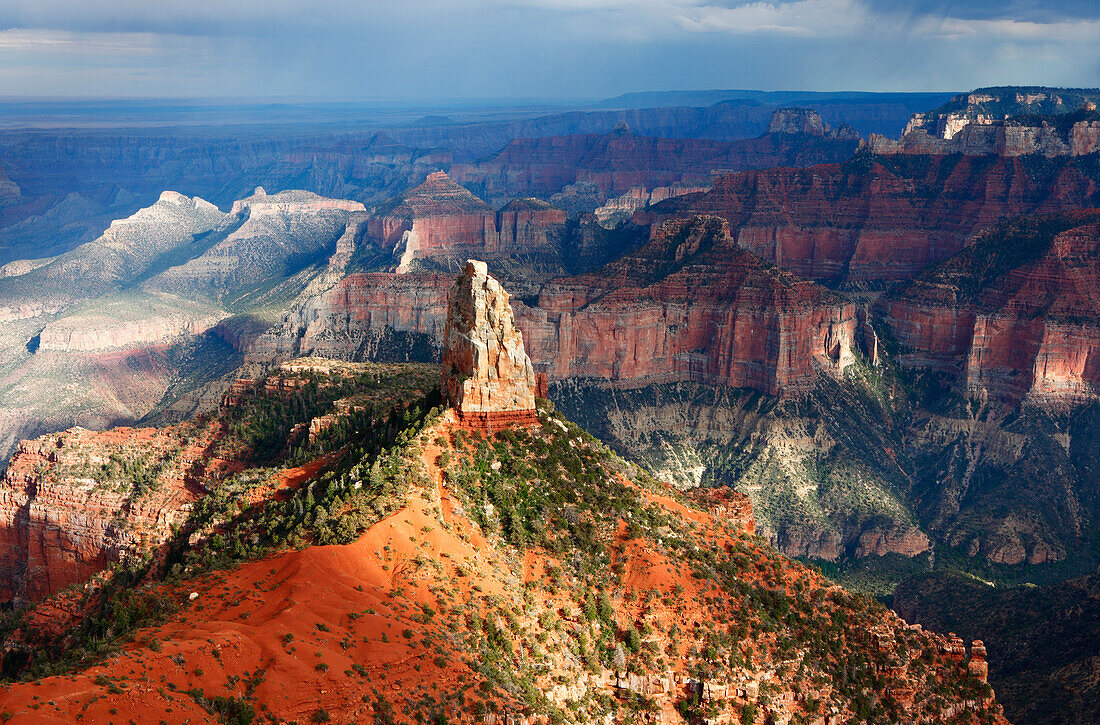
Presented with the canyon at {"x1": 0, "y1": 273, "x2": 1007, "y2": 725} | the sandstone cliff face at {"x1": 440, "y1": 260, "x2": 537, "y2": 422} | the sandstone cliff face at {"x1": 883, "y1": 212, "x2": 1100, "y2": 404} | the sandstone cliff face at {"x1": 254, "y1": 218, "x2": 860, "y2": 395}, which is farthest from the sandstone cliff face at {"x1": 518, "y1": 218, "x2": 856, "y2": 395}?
the sandstone cliff face at {"x1": 440, "y1": 260, "x2": 537, "y2": 422}


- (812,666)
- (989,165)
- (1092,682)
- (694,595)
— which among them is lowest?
(1092,682)

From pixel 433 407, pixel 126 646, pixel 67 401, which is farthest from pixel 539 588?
pixel 67 401

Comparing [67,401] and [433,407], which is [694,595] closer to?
[433,407]

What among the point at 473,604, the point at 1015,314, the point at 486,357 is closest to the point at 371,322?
the point at 1015,314

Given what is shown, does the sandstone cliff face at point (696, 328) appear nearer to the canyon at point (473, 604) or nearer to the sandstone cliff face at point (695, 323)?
the sandstone cliff face at point (695, 323)

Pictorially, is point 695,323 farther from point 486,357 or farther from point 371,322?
point 486,357

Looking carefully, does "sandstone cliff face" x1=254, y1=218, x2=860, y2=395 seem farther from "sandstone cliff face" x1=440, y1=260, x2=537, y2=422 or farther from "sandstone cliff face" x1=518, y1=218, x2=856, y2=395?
"sandstone cliff face" x1=440, y1=260, x2=537, y2=422
